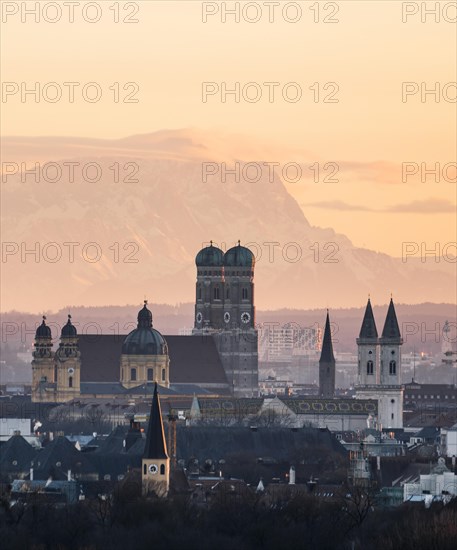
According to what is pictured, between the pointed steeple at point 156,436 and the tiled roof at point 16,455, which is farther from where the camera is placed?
the tiled roof at point 16,455

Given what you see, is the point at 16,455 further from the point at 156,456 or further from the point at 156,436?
the point at 156,456

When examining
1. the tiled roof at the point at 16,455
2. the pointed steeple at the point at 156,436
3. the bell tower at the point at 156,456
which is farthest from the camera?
the tiled roof at the point at 16,455

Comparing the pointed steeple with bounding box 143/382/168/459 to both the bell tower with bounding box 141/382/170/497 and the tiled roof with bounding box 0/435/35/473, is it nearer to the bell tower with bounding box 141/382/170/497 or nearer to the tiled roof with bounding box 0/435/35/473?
the bell tower with bounding box 141/382/170/497

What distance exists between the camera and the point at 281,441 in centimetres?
16900

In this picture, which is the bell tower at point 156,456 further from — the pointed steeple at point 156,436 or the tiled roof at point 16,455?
the tiled roof at point 16,455

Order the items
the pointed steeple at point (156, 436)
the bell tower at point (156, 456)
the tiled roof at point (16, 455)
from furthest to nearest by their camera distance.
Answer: the tiled roof at point (16, 455), the pointed steeple at point (156, 436), the bell tower at point (156, 456)

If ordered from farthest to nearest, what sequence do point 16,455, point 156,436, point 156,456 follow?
point 16,455, point 156,436, point 156,456

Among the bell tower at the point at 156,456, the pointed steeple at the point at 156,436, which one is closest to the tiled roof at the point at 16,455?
the pointed steeple at the point at 156,436

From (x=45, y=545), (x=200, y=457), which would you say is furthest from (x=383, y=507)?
(x=200, y=457)

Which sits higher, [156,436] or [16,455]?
[16,455]

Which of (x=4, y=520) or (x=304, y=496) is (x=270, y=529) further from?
A: (x=304, y=496)

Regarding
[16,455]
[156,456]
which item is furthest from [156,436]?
[16,455]

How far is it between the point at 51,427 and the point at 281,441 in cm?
2929

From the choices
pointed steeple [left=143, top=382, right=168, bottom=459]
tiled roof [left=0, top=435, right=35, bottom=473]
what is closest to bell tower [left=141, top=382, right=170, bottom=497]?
pointed steeple [left=143, top=382, right=168, bottom=459]
